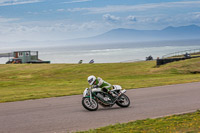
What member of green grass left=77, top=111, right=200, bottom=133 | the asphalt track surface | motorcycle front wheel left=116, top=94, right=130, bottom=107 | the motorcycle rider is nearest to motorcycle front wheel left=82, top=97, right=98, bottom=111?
the asphalt track surface

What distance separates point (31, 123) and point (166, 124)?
13.6ft

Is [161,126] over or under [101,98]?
under

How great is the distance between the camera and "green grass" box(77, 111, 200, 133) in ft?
27.5

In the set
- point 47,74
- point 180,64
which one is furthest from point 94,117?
point 47,74

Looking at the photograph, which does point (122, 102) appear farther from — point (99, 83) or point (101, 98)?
point (99, 83)

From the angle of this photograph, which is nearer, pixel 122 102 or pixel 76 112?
pixel 76 112

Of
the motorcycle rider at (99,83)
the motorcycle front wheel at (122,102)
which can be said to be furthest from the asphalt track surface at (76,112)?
the motorcycle rider at (99,83)

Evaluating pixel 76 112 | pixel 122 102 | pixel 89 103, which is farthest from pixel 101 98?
pixel 76 112

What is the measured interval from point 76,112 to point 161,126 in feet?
13.2

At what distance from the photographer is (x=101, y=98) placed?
12766 mm

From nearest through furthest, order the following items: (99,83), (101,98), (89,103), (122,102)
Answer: (89,103) → (99,83) → (101,98) → (122,102)

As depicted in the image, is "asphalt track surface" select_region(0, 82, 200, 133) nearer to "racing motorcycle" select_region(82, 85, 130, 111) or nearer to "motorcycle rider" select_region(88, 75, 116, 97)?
"racing motorcycle" select_region(82, 85, 130, 111)

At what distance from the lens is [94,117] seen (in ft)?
36.8

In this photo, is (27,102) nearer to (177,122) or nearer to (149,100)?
(149,100)
